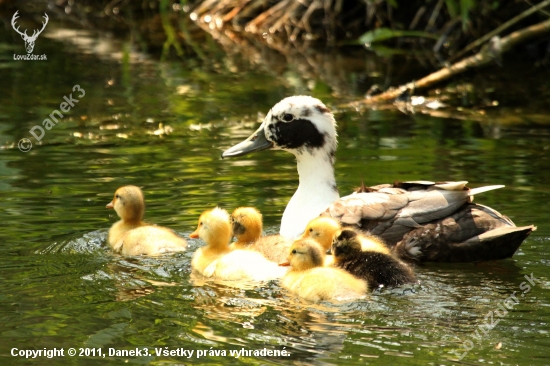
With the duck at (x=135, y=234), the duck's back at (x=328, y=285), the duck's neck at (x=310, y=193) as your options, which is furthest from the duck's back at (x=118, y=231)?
the duck's back at (x=328, y=285)

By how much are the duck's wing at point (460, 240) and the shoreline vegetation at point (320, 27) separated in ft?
23.1

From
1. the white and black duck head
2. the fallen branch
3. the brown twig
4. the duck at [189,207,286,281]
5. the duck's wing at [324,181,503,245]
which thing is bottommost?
the duck at [189,207,286,281]

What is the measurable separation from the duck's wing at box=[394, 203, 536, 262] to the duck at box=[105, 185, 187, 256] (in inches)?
69.4

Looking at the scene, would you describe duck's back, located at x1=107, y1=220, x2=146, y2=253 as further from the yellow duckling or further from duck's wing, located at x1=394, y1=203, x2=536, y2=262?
duck's wing, located at x1=394, y1=203, x2=536, y2=262

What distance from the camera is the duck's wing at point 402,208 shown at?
754 centimetres

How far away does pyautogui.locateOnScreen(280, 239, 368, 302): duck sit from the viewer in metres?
6.41

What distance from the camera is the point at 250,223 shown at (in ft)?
25.7

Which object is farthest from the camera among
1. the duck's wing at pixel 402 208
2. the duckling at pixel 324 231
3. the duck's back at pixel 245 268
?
the duck's wing at pixel 402 208

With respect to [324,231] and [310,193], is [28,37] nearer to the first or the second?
[310,193]

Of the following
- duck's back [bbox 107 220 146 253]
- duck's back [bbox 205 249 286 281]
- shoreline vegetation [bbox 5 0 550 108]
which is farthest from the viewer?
shoreline vegetation [bbox 5 0 550 108]

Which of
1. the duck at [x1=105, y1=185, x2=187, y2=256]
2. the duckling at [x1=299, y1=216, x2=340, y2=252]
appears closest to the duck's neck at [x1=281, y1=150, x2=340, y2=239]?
the duckling at [x1=299, y1=216, x2=340, y2=252]

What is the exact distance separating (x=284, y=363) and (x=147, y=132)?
7.07 metres

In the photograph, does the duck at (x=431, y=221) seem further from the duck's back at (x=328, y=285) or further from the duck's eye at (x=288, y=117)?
the duck's back at (x=328, y=285)

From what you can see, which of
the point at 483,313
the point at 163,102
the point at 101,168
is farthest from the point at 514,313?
the point at 163,102
